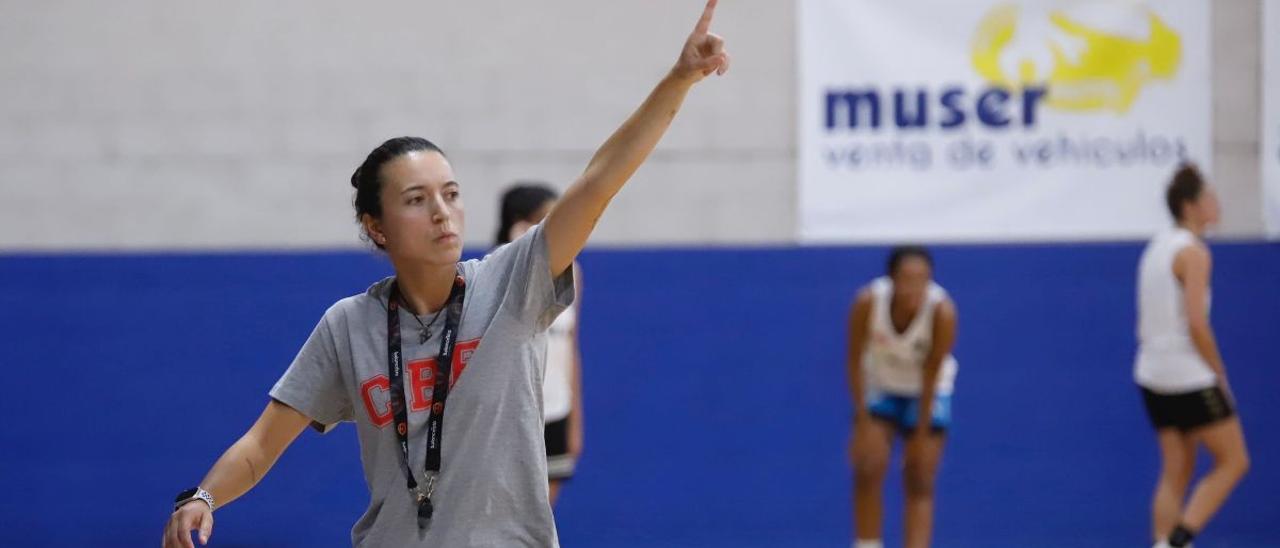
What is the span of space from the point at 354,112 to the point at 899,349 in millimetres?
3005

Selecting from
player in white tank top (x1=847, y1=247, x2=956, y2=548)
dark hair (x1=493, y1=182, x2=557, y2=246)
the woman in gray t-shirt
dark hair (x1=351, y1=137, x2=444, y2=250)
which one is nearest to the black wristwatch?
the woman in gray t-shirt

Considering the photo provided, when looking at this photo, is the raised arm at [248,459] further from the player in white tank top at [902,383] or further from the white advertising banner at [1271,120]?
the white advertising banner at [1271,120]

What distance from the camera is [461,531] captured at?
8.05 ft

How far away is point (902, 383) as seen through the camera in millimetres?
6348

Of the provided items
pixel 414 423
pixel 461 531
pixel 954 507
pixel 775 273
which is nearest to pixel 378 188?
pixel 414 423

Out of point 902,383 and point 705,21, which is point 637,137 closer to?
point 705,21

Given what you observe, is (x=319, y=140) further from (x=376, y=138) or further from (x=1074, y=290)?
(x=1074, y=290)

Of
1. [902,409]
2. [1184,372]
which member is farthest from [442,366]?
[1184,372]

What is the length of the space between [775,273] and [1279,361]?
255cm

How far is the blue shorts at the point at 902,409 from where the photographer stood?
6.32 m

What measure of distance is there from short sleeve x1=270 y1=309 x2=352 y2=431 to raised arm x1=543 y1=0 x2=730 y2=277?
0.50 meters

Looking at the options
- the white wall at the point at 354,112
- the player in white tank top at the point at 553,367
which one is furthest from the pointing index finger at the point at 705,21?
the white wall at the point at 354,112

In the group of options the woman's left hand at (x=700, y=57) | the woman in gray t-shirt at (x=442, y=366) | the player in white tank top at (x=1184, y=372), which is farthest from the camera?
the player in white tank top at (x=1184, y=372)

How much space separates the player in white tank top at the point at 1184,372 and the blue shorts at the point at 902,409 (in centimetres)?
88
